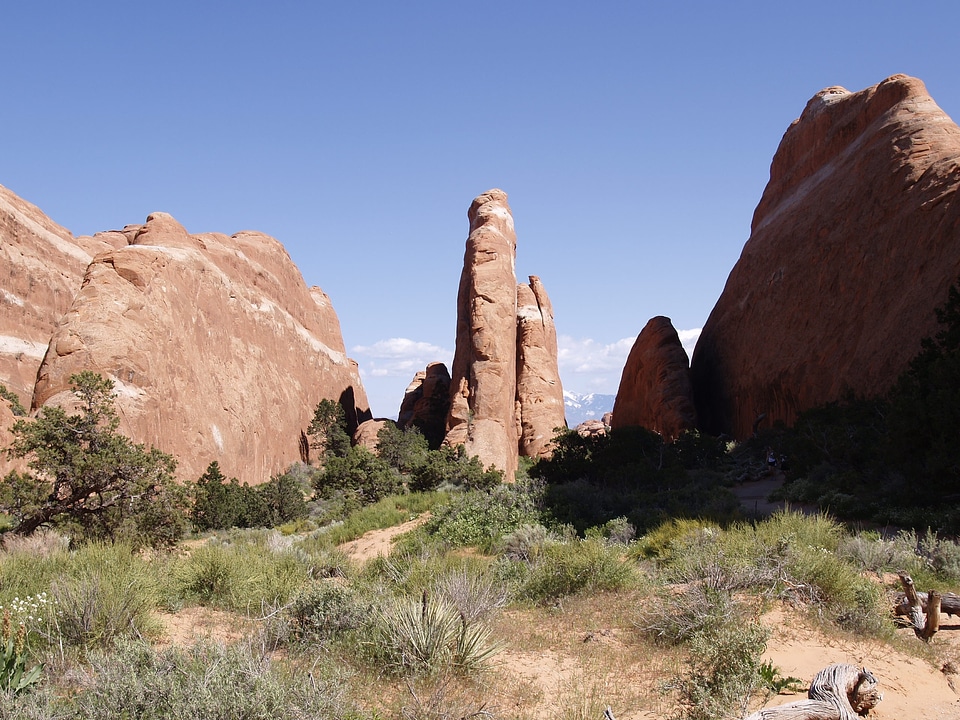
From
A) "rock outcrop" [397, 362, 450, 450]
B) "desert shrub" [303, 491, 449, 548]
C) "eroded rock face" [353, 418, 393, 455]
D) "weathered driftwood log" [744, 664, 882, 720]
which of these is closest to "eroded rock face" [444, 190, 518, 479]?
"rock outcrop" [397, 362, 450, 450]

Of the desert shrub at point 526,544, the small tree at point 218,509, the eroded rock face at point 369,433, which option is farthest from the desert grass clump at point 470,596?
the eroded rock face at point 369,433

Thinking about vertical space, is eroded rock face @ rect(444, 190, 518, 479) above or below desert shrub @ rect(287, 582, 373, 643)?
above

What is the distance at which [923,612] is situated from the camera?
22.6 ft

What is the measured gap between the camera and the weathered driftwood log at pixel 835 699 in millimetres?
4625

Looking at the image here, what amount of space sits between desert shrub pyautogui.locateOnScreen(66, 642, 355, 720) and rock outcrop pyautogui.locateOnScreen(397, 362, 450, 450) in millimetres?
26483

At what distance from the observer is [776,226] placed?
33969mm

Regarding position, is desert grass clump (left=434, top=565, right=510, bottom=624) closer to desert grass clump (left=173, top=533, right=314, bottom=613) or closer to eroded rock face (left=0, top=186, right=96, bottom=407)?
desert grass clump (left=173, top=533, right=314, bottom=613)

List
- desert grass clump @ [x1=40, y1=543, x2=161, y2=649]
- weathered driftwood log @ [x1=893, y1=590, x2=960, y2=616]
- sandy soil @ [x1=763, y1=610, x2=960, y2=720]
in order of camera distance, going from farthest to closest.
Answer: weathered driftwood log @ [x1=893, y1=590, x2=960, y2=616] < desert grass clump @ [x1=40, y1=543, x2=161, y2=649] < sandy soil @ [x1=763, y1=610, x2=960, y2=720]

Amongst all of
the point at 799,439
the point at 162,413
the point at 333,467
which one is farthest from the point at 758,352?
the point at 162,413

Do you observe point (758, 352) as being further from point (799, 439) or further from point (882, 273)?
point (799, 439)

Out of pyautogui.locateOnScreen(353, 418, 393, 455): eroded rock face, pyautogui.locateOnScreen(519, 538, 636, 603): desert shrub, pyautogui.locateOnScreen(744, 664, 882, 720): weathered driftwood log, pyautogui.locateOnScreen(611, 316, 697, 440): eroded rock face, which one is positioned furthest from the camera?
pyautogui.locateOnScreen(611, 316, 697, 440): eroded rock face

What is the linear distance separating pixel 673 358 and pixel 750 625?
2978 centimetres

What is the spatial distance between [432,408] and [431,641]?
28.8 metres

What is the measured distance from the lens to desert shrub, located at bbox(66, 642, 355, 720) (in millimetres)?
4039
